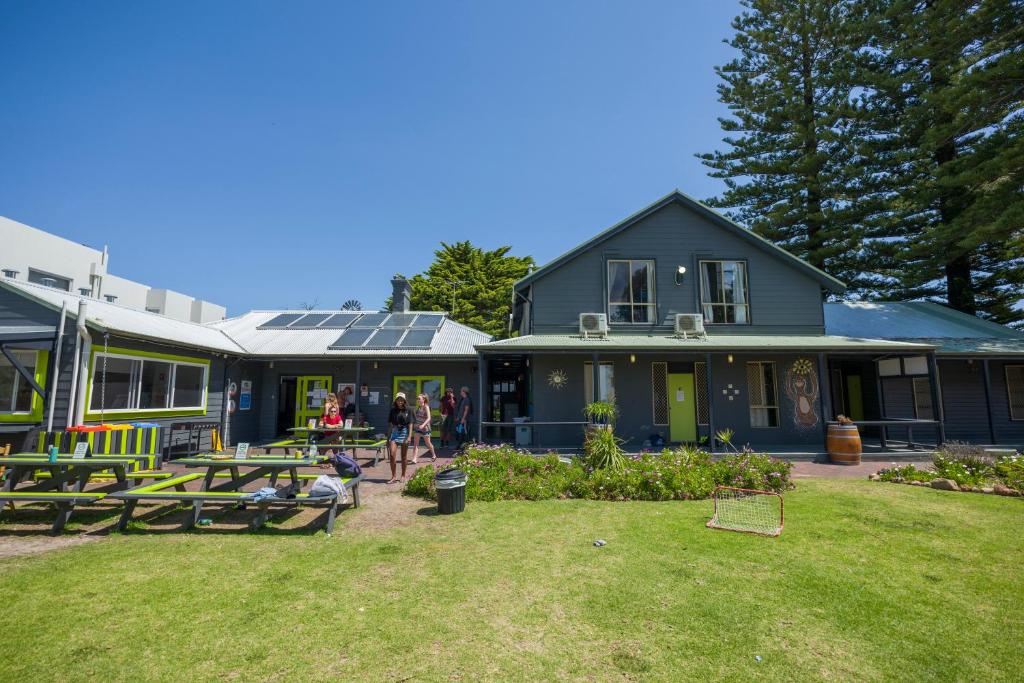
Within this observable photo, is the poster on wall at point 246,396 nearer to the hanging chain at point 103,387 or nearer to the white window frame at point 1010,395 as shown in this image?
the hanging chain at point 103,387

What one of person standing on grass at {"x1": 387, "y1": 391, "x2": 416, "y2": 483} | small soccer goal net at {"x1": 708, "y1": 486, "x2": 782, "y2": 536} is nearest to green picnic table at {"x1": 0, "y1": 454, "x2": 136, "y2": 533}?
person standing on grass at {"x1": 387, "y1": 391, "x2": 416, "y2": 483}

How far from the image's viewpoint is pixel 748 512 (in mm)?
7109

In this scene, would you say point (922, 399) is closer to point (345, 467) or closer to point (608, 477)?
point (608, 477)

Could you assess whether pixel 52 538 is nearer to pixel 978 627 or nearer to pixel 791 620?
pixel 791 620

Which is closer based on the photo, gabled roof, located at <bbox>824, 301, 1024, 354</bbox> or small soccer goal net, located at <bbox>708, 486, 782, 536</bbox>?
small soccer goal net, located at <bbox>708, 486, 782, 536</bbox>

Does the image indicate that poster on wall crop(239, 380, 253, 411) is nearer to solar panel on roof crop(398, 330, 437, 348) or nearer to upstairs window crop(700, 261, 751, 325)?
solar panel on roof crop(398, 330, 437, 348)

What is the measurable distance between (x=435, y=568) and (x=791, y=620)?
10.9 feet

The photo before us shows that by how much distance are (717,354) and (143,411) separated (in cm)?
1598

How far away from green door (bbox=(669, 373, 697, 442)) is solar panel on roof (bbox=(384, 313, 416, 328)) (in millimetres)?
10437

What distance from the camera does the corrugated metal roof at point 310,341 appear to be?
613 inches

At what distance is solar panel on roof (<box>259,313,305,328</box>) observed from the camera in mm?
18812

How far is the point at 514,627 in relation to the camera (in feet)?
12.0

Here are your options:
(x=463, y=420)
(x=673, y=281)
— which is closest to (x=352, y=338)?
(x=463, y=420)

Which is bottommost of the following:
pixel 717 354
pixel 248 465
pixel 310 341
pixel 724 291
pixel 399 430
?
pixel 248 465
